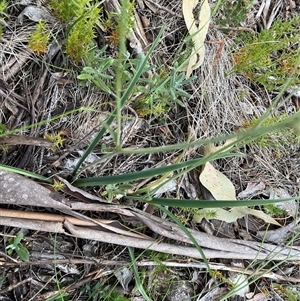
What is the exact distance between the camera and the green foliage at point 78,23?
1124 millimetres

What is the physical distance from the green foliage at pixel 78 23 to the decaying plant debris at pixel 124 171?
52 mm

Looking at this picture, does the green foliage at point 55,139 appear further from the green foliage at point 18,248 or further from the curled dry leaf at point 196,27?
the curled dry leaf at point 196,27

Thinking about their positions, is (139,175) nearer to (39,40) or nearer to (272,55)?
(39,40)

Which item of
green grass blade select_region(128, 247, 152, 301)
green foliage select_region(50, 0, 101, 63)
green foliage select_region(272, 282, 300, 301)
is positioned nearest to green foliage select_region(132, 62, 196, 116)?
green foliage select_region(50, 0, 101, 63)

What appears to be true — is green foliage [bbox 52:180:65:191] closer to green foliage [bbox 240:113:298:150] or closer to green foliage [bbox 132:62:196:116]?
green foliage [bbox 132:62:196:116]

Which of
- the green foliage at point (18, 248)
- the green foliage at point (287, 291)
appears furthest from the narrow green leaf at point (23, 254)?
the green foliage at point (287, 291)

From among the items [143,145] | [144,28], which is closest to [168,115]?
[143,145]

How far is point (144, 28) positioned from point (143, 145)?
0.38 meters

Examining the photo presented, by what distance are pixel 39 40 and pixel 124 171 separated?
452 millimetres

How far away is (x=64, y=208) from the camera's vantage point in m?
1.17

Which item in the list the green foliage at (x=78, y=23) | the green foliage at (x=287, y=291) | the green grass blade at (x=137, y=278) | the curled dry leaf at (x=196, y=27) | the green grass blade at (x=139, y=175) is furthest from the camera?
the green foliage at (x=287, y=291)

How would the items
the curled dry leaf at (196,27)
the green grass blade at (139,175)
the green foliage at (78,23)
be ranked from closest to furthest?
the green grass blade at (139,175) < the green foliage at (78,23) < the curled dry leaf at (196,27)

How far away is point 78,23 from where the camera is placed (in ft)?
3.75

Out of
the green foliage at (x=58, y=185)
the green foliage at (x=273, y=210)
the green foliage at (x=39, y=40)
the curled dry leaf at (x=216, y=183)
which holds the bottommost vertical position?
the green foliage at (x=273, y=210)
